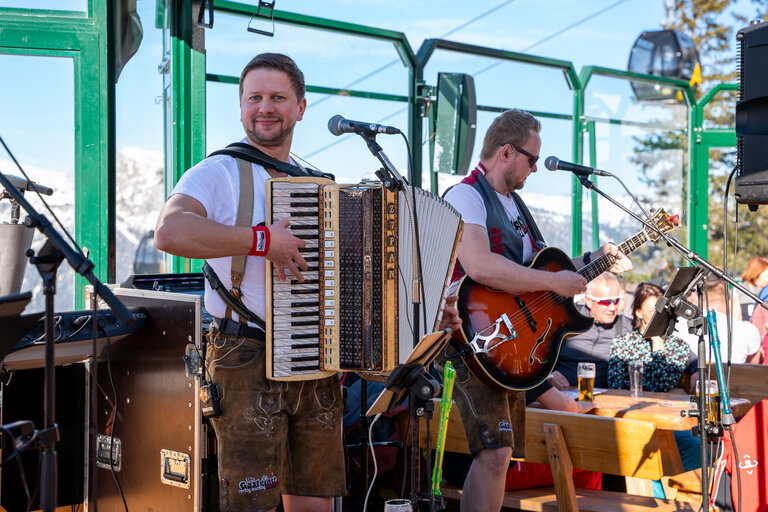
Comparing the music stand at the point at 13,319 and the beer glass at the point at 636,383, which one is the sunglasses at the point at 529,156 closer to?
the beer glass at the point at 636,383

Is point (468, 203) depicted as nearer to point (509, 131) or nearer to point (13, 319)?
point (509, 131)

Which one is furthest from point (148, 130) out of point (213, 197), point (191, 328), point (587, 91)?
point (587, 91)

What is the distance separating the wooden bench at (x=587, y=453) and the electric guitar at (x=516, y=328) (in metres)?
0.41

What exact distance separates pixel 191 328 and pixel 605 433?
2116 mm

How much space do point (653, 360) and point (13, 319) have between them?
4201 mm

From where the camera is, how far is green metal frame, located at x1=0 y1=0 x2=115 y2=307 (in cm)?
471

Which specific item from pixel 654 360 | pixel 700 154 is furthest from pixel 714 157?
pixel 654 360

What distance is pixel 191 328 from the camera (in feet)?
10.8

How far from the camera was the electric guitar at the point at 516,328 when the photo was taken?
362cm

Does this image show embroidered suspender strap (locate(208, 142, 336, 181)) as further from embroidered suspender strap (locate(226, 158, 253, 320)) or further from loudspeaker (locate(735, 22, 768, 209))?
loudspeaker (locate(735, 22, 768, 209))

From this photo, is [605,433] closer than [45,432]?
No

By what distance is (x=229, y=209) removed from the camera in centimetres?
266

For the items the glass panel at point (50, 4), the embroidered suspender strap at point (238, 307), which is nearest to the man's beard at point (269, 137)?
the embroidered suspender strap at point (238, 307)

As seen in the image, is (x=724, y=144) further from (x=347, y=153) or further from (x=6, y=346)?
(x=6, y=346)
